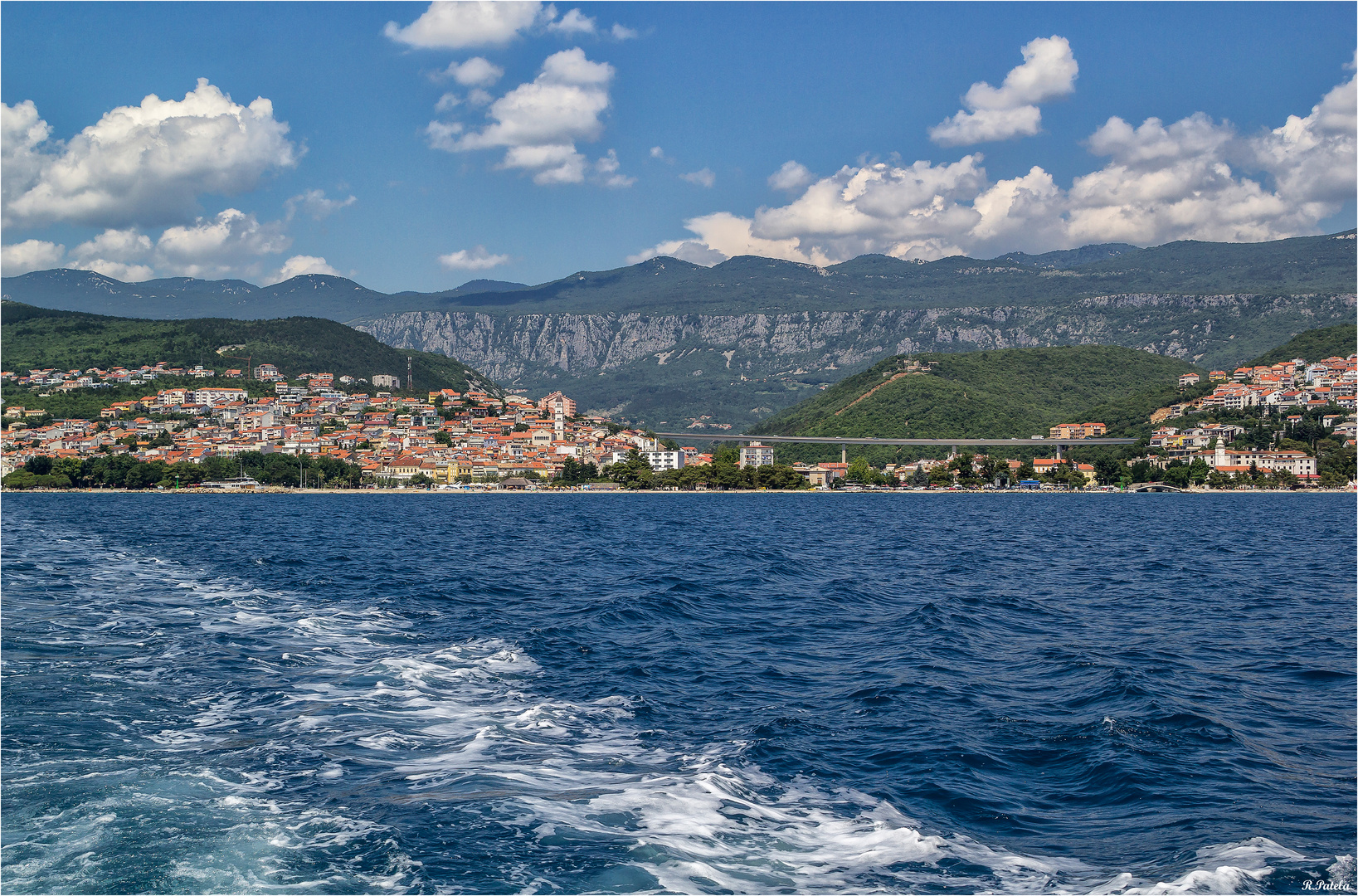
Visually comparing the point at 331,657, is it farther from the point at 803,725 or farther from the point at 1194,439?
the point at 1194,439

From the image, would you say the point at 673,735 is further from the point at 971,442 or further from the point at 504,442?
the point at 504,442

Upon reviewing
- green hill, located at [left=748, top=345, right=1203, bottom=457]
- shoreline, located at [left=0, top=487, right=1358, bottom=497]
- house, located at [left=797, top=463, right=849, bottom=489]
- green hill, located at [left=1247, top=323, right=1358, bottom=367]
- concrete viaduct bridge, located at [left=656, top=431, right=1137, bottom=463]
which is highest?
green hill, located at [left=1247, top=323, right=1358, bottom=367]

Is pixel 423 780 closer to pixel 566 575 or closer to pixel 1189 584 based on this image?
pixel 566 575

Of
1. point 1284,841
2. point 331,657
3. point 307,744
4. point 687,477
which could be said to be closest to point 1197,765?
point 1284,841

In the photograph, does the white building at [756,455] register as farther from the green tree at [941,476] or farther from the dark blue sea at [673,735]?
the dark blue sea at [673,735]

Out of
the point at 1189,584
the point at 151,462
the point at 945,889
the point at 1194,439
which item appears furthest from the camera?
the point at 1194,439

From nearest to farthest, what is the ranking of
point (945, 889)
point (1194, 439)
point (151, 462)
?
point (945, 889) < point (151, 462) < point (1194, 439)

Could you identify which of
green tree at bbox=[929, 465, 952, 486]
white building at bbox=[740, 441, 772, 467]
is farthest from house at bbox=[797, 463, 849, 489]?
white building at bbox=[740, 441, 772, 467]

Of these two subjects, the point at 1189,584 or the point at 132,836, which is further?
the point at 1189,584

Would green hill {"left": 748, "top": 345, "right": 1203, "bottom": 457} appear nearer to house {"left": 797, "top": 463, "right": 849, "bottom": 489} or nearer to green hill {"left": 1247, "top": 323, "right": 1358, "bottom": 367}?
green hill {"left": 1247, "top": 323, "right": 1358, "bottom": 367}
